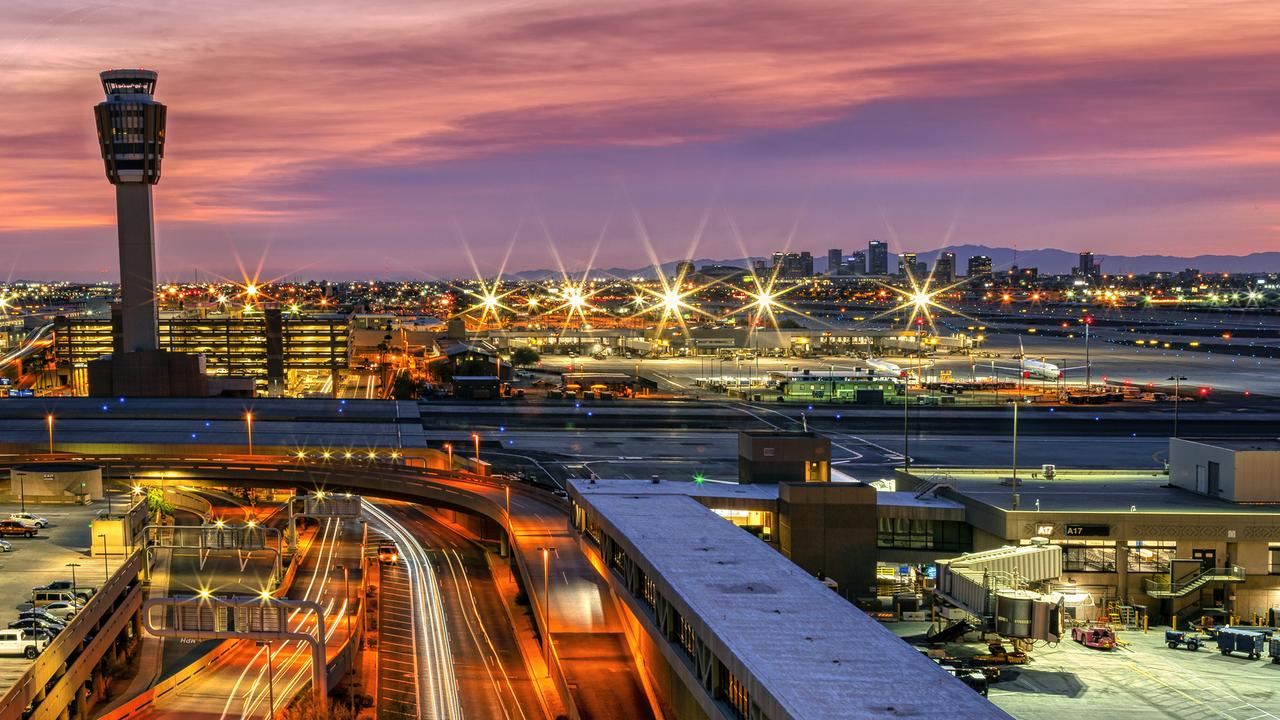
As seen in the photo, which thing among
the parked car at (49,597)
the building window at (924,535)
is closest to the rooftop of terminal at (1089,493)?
the building window at (924,535)

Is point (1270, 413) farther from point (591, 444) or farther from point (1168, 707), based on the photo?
point (1168, 707)

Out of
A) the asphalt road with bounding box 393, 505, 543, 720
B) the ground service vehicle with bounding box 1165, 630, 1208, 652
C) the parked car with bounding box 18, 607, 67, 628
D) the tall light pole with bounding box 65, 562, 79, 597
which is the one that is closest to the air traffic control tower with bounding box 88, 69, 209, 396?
the asphalt road with bounding box 393, 505, 543, 720

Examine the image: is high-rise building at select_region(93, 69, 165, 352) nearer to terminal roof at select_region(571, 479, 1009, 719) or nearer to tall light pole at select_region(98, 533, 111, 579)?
tall light pole at select_region(98, 533, 111, 579)

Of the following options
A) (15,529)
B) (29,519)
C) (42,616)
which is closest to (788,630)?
(42,616)

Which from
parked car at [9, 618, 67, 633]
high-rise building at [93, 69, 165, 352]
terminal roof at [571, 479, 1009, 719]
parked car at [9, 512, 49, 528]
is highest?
high-rise building at [93, 69, 165, 352]

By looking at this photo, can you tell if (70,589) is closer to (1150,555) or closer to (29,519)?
(29,519)

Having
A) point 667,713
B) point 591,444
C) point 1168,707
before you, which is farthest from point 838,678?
point 591,444
